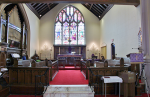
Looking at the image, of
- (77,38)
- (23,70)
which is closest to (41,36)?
(77,38)

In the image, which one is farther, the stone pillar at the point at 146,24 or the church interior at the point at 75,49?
the stone pillar at the point at 146,24

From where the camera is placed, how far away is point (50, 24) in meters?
13.4

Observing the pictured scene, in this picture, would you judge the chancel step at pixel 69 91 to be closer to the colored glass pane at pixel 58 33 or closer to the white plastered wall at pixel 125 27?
the white plastered wall at pixel 125 27

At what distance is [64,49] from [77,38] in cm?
203

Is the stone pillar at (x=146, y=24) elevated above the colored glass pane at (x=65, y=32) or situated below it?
below

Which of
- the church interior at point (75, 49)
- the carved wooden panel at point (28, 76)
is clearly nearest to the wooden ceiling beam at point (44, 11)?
the church interior at point (75, 49)

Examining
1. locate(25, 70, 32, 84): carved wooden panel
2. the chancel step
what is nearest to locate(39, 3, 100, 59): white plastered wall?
locate(25, 70, 32, 84): carved wooden panel

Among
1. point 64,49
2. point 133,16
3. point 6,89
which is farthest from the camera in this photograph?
point 64,49

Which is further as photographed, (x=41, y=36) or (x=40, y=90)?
(x=41, y=36)

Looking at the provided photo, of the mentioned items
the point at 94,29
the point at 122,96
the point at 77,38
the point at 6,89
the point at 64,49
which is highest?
the point at 94,29

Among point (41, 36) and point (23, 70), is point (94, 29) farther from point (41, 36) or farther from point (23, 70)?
point (23, 70)

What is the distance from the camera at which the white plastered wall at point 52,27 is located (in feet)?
43.6

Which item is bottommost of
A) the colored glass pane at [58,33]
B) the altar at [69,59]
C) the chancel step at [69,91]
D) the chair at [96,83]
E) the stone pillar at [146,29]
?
the chancel step at [69,91]

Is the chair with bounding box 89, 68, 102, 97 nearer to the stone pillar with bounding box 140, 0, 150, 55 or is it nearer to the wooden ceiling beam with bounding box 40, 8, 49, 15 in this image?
the stone pillar with bounding box 140, 0, 150, 55
